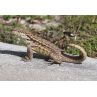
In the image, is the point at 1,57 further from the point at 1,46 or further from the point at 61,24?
the point at 61,24

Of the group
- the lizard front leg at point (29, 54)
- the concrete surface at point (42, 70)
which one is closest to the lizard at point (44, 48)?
the lizard front leg at point (29, 54)

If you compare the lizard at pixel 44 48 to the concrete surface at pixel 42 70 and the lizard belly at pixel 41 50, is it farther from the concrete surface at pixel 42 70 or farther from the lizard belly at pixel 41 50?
the concrete surface at pixel 42 70

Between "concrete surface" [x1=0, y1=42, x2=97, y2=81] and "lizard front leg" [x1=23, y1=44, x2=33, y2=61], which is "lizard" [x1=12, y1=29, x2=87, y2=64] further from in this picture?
"concrete surface" [x1=0, y1=42, x2=97, y2=81]

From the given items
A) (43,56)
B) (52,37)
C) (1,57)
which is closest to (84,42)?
(52,37)

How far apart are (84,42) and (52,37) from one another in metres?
0.56

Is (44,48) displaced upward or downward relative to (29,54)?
upward

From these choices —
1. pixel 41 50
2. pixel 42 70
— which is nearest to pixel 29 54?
pixel 41 50

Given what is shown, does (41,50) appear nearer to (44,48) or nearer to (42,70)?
(44,48)

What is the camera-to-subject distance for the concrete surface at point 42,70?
616cm

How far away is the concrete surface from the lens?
616cm

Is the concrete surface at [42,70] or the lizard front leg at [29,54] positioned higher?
the lizard front leg at [29,54]

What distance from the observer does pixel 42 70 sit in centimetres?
623

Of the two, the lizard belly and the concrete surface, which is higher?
the lizard belly

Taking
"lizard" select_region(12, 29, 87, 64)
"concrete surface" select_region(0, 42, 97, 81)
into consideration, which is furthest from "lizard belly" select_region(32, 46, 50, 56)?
"concrete surface" select_region(0, 42, 97, 81)
